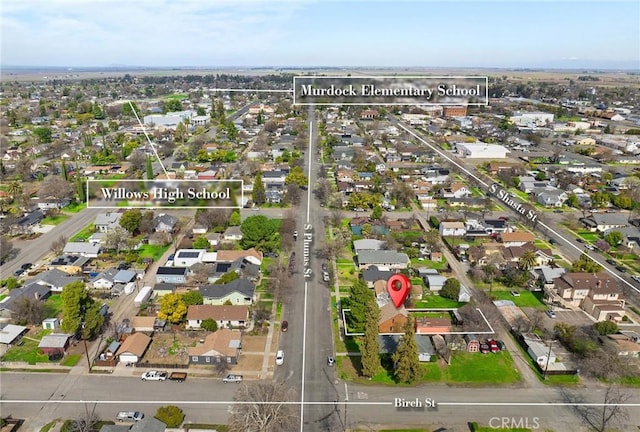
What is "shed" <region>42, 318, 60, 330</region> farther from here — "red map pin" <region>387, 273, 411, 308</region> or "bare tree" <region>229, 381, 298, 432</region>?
"red map pin" <region>387, 273, 411, 308</region>

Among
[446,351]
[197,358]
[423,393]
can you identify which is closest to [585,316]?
[446,351]

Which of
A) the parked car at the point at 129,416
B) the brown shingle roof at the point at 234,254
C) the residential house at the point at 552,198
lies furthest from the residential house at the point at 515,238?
the parked car at the point at 129,416

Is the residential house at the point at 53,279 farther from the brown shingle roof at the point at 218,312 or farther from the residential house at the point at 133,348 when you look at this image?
the brown shingle roof at the point at 218,312

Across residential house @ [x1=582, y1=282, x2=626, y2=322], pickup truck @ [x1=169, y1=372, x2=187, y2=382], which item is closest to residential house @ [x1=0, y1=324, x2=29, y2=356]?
pickup truck @ [x1=169, y1=372, x2=187, y2=382]

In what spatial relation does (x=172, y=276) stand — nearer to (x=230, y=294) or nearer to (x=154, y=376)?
(x=230, y=294)

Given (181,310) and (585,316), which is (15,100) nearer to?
(181,310)

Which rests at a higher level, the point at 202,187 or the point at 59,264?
the point at 202,187
